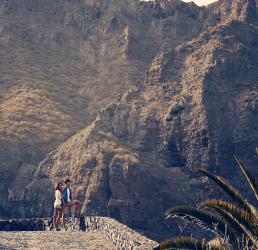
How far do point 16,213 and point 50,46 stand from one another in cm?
4810

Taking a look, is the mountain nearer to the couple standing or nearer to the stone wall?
the stone wall

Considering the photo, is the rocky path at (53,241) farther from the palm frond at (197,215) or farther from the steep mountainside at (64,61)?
the steep mountainside at (64,61)

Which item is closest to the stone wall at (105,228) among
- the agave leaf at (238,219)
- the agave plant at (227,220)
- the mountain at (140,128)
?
the agave plant at (227,220)

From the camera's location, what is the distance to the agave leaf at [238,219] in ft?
41.3

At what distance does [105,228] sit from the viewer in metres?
15.1

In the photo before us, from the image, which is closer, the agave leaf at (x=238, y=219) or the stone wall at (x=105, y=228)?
the stone wall at (x=105, y=228)

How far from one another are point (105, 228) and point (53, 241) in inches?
75.9

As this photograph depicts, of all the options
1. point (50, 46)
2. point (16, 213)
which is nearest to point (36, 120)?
point (16, 213)

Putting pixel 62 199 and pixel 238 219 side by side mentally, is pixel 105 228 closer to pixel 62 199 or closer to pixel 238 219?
pixel 62 199

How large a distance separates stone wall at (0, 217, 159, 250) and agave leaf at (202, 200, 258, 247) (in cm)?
231

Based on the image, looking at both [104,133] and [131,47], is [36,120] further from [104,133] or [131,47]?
[131,47]

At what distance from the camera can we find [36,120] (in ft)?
207

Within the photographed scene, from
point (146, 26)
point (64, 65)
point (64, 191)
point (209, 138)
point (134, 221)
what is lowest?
point (134, 221)

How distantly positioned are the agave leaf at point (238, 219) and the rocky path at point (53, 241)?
3.35m
